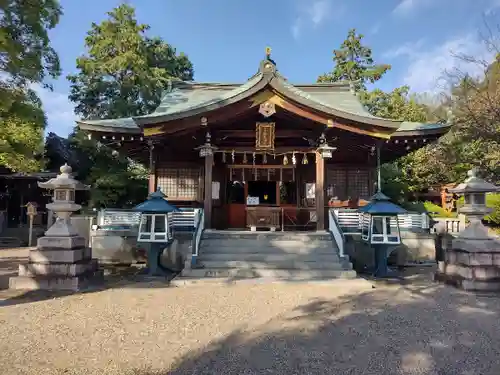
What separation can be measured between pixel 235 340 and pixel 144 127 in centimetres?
843

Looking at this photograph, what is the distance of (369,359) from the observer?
4332mm

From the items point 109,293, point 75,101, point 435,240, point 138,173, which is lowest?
point 109,293

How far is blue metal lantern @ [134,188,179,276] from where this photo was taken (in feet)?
32.3

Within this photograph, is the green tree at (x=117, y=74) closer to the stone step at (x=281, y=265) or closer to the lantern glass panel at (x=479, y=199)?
the stone step at (x=281, y=265)

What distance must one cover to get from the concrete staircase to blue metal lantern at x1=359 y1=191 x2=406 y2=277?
1070 mm

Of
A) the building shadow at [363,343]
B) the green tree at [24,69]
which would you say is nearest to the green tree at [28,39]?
the green tree at [24,69]

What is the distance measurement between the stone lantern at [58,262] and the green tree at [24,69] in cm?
494

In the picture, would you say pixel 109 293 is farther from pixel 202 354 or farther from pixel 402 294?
pixel 402 294

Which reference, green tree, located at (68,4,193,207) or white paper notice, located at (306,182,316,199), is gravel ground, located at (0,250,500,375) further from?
green tree, located at (68,4,193,207)

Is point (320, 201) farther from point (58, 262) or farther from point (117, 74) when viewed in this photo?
point (117, 74)

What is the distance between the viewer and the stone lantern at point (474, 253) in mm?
8031

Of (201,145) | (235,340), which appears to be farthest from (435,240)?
(235,340)

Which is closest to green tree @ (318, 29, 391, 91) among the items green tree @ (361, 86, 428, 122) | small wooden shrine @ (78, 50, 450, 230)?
green tree @ (361, 86, 428, 122)

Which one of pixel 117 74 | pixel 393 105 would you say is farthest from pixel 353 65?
pixel 117 74
